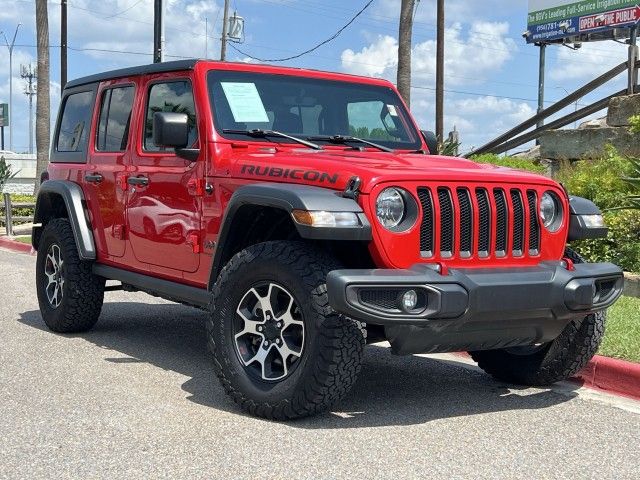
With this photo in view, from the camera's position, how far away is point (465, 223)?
520 cm

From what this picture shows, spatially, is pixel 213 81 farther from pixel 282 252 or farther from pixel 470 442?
pixel 470 442

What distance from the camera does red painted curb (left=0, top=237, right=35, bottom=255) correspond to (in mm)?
17672

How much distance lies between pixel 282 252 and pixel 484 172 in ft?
3.93

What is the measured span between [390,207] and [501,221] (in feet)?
2.26

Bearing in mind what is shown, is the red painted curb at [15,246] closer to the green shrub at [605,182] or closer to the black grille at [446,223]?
the green shrub at [605,182]

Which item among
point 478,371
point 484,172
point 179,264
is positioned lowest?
point 478,371

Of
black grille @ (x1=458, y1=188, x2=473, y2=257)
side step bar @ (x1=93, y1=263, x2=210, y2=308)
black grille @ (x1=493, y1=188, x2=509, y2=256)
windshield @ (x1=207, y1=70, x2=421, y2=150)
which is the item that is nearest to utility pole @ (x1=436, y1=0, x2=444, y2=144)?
windshield @ (x1=207, y1=70, x2=421, y2=150)

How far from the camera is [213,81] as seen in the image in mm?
6348

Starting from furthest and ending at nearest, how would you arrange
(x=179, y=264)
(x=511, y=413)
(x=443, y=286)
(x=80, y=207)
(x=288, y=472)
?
(x=80, y=207), (x=179, y=264), (x=511, y=413), (x=443, y=286), (x=288, y=472)

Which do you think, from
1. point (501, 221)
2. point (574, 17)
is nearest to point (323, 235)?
point (501, 221)

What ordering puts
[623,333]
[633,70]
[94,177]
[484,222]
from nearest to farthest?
[484,222] < [623,333] < [94,177] < [633,70]

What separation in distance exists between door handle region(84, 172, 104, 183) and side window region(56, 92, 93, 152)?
0.39 metres

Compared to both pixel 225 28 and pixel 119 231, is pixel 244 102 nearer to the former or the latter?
pixel 119 231

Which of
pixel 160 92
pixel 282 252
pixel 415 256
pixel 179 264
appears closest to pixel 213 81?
pixel 160 92
